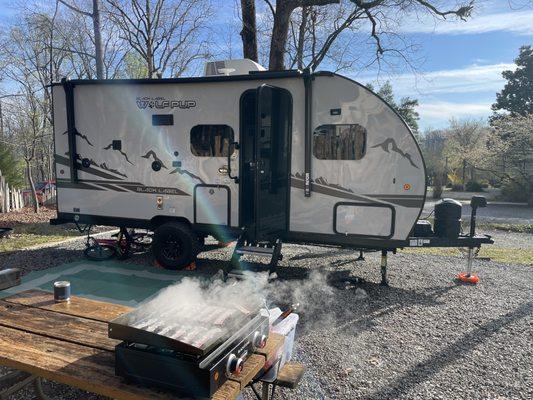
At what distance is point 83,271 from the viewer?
6215 mm

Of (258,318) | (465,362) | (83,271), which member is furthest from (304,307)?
(83,271)

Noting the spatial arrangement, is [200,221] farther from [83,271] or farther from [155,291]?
[83,271]

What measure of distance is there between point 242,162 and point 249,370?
3.98 m

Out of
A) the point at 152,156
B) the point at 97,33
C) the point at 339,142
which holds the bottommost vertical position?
the point at 152,156

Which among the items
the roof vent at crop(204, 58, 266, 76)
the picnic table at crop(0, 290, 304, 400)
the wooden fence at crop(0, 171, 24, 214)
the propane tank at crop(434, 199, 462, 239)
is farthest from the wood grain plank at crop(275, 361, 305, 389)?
the wooden fence at crop(0, 171, 24, 214)

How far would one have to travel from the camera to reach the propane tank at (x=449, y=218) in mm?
5664

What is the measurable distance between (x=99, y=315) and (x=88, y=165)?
4502 millimetres

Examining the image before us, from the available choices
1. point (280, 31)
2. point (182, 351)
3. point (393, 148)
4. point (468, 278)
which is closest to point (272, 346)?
point (182, 351)

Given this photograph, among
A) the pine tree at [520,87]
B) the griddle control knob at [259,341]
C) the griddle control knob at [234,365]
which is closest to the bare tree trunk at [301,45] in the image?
the griddle control knob at [259,341]

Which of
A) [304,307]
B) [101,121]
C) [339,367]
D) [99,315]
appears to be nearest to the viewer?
[99,315]

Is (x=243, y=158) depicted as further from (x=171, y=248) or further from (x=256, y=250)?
(x=171, y=248)

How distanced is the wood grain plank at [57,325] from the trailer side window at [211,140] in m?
3.56

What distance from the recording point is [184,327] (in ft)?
6.67

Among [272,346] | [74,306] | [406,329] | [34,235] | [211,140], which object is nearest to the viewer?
[272,346]
